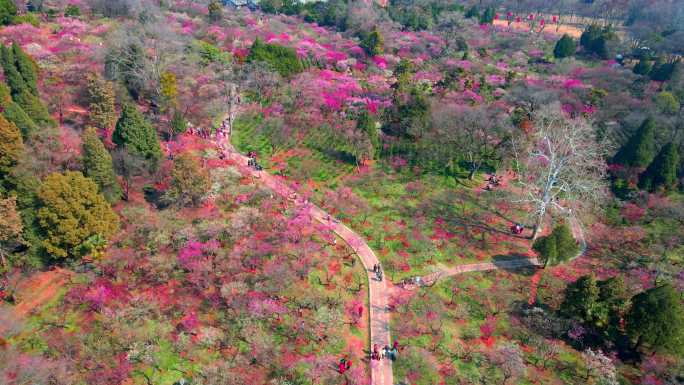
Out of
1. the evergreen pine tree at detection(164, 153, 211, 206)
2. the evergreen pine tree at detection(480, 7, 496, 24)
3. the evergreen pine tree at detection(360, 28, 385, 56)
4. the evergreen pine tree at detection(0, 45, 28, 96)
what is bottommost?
the evergreen pine tree at detection(164, 153, 211, 206)

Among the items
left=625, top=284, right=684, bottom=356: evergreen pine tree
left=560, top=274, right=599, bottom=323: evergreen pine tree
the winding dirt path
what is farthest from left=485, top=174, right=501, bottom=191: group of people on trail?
left=625, top=284, right=684, bottom=356: evergreen pine tree

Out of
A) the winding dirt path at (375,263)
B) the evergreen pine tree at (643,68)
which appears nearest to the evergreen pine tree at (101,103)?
the winding dirt path at (375,263)

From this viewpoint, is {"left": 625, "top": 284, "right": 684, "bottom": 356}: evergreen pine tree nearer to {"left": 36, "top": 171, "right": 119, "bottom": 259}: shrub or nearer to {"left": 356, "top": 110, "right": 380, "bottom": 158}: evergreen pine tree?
{"left": 356, "top": 110, "right": 380, "bottom": 158}: evergreen pine tree

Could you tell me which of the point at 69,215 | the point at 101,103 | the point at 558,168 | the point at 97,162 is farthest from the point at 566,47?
the point at 69,215

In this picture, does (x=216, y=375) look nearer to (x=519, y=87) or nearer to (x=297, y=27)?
(x=519, y=87)

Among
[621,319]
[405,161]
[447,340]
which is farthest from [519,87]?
[447,340]

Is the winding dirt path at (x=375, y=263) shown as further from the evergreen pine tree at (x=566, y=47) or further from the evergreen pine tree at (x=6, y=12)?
the evergreen pine tree at (x=566, y=47)
